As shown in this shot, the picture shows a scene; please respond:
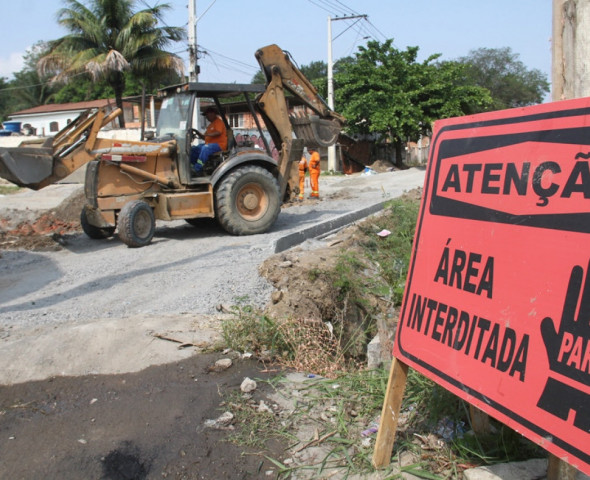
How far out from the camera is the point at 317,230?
9.03 metres

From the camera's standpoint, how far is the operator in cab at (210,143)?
371 inches

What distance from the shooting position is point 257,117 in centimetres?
1042

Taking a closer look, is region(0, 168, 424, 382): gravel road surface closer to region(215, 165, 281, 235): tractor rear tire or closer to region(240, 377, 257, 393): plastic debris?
region(215, 165, 281, 235): tractor rear tire

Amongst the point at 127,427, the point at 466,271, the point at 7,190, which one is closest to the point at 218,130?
the point at 127,427

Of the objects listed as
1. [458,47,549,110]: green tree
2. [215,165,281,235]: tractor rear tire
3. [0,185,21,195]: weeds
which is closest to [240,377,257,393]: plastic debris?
[215,165,281,235]: tractor rear tire

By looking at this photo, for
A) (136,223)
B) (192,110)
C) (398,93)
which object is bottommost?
(136,223)

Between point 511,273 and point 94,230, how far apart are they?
846 cm

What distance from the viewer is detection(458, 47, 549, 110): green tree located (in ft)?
175

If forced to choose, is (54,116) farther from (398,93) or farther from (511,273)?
(511,273)

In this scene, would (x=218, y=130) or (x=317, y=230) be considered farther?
(x=218, y=130)

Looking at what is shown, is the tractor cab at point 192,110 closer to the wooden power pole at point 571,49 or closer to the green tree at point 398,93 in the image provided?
the wooden power pole at point 571,49

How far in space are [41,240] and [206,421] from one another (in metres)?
6.81

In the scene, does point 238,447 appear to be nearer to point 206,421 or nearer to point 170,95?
point 206,421

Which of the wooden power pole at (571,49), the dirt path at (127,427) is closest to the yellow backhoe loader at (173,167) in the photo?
the dirt path at (127,427)
